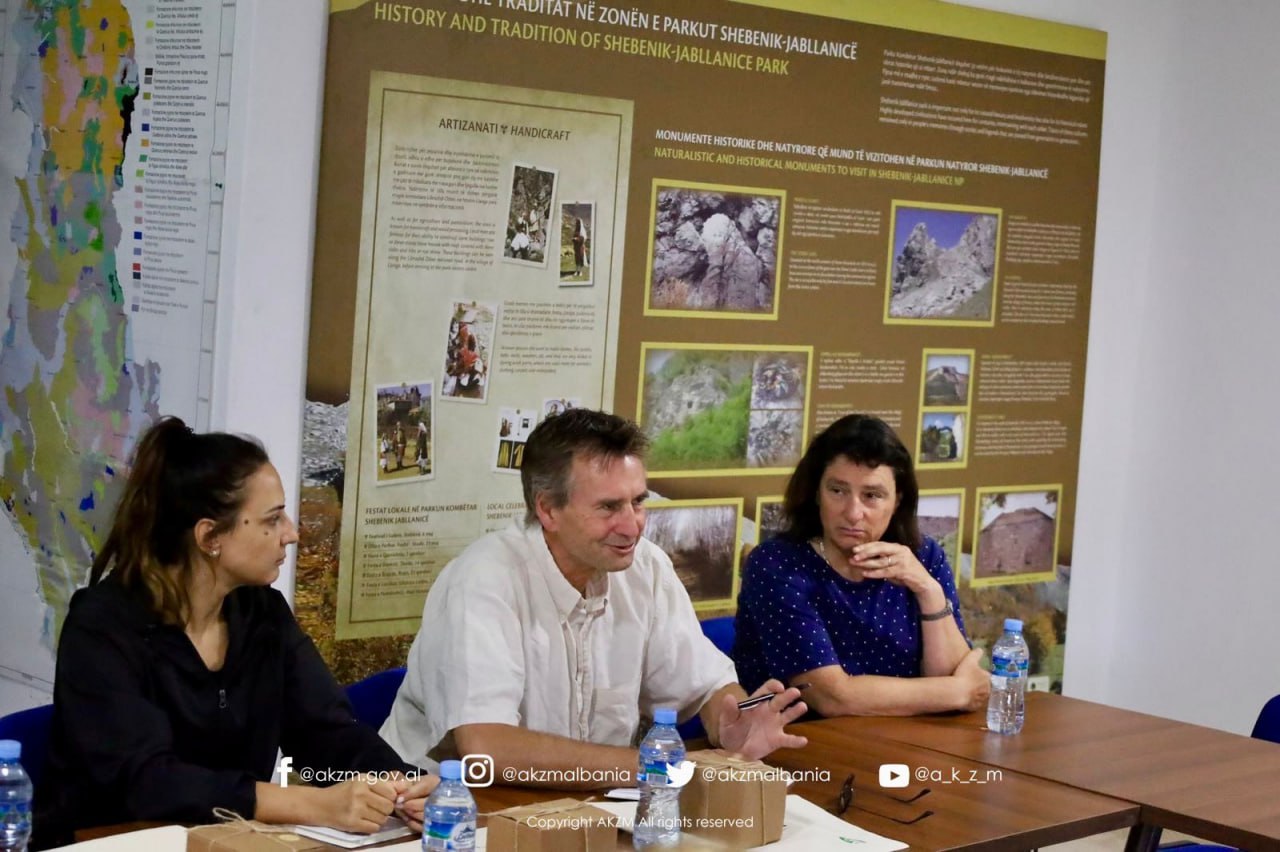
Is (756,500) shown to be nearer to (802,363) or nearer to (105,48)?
(802,363)

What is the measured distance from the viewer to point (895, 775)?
284 cm

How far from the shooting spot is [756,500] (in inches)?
189

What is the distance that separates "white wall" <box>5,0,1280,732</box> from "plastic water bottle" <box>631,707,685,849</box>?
350cm

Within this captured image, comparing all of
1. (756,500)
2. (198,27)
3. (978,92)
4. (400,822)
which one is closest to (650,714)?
(400,822)

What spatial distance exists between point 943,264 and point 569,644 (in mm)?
2559

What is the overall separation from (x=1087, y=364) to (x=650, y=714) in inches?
117

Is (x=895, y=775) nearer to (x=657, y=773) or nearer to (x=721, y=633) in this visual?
(x=657, y=773)

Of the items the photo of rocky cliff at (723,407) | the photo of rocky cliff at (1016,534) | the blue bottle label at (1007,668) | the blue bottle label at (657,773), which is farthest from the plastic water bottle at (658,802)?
the photo of rocky cliff at (1016,534)

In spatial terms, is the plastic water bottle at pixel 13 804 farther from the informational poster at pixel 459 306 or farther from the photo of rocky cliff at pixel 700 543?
the photo of rocky cliff at pixel 700 543

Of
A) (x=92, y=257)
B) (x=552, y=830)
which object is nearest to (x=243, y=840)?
(x=552, y=830)

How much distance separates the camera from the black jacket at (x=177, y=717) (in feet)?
7.87

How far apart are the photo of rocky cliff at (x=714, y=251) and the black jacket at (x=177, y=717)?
1966 millimetres

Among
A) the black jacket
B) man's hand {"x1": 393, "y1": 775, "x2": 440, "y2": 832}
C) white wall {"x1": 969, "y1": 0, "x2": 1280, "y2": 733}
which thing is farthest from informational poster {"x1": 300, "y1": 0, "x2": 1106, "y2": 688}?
man's hand {"x1": 393, "y1": 775, "x2": 440, "y2": 832}

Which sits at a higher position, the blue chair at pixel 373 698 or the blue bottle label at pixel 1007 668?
the blue bottle label at pixel 1007 668
